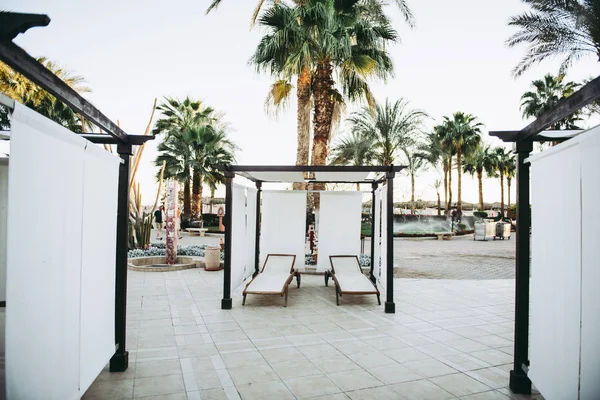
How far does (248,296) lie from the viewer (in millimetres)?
7656

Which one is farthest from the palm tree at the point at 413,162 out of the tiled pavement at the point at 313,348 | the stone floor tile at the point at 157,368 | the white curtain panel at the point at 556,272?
the stone floor tile at the point at 157,368

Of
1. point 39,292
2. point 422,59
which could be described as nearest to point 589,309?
point 39,292

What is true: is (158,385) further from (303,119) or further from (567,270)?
(303,119)

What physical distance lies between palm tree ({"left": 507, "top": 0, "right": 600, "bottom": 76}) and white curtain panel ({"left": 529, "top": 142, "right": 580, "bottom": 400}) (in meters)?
12.7

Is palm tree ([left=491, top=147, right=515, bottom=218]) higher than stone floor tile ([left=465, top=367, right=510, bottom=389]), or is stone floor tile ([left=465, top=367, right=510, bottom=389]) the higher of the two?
palm tree ([left=491, top=147, right=515, bottom=218])

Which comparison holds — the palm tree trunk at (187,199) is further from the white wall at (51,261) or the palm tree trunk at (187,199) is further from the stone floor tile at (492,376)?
the stone floor tile at (492,376)

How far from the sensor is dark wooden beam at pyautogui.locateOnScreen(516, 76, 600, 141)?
242 centimetres

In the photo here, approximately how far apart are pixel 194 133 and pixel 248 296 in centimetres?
2054

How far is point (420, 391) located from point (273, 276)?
15.4 ft

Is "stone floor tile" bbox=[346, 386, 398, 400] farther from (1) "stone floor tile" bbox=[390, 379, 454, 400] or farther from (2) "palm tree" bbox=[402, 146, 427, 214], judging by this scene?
(2) "palm tree" bbox=[402, 146, 427, 214]

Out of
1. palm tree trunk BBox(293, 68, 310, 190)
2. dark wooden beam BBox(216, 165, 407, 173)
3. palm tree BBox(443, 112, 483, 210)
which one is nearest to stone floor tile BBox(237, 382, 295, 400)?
dark wooden beam BBox(216, 165, 407, 173)

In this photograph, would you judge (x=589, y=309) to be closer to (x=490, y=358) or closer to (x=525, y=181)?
(x=525, y=181)

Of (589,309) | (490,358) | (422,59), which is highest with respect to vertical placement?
(422,59)

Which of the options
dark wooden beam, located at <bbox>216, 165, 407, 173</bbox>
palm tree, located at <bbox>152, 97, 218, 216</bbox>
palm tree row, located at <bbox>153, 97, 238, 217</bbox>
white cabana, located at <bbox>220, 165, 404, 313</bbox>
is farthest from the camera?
palm tree, located at <bbox>152, 97, 218, 216</bbox>
